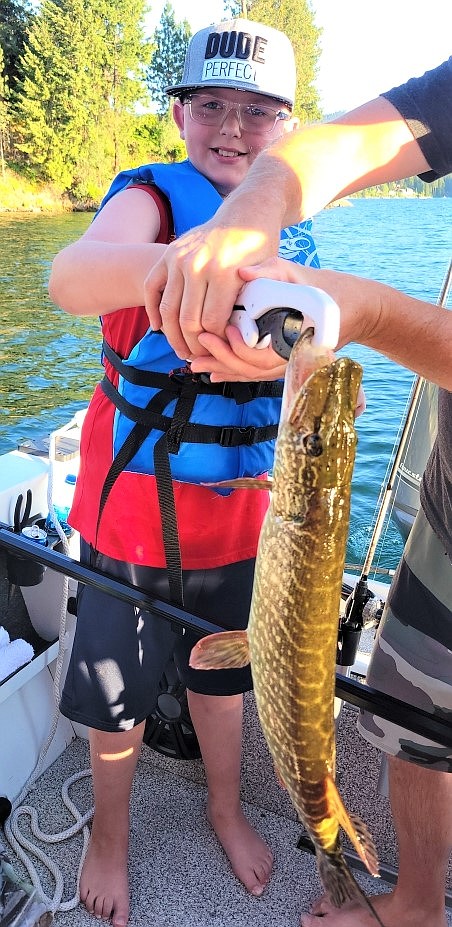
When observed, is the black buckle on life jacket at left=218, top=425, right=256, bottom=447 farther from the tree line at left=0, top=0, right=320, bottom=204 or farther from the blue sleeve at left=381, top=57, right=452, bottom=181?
the tree line at left=0, top=0, right=320, bottom=204

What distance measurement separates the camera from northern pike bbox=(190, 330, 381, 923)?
0.97 metres

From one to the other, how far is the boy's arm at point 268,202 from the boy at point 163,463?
385 millimetres

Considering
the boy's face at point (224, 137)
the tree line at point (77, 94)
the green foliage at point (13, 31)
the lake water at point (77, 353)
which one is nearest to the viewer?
the boy's face at point (224, 137)

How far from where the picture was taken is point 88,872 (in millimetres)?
2164

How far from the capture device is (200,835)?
7.99 ft

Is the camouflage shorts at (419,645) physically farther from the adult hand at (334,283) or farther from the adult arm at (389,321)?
the adult hand at (334,283)

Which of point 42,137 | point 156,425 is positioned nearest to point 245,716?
point 156,425

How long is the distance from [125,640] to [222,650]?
72 centimetres

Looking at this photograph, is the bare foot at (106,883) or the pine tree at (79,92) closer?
the bare foot at (106,883)

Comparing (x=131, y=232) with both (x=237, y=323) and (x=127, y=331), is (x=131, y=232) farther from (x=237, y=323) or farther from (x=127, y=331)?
(x=237, y=323)

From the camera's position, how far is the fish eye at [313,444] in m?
1.00

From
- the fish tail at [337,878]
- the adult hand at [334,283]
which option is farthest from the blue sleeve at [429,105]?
the fish tail at [337,878]

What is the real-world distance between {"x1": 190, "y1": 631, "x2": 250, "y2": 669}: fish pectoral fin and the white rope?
45.1 inches

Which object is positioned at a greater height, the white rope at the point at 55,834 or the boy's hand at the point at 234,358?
the boy's hand at the point at 234,358
